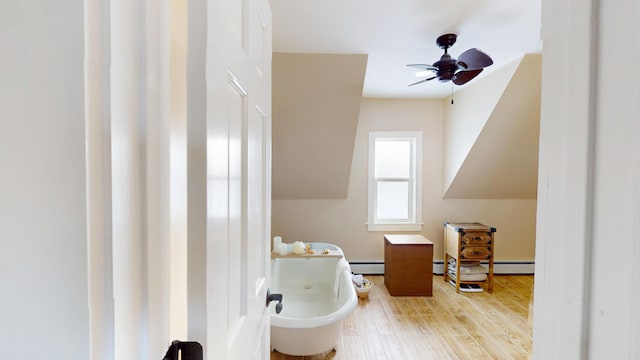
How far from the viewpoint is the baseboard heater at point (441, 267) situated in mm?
4094

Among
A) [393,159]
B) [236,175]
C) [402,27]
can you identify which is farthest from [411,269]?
[236,175]

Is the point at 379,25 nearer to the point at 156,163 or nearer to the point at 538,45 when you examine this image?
the point at 538,45

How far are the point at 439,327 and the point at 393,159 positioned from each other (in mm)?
2232

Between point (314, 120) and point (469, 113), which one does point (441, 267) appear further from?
point (314, 120)

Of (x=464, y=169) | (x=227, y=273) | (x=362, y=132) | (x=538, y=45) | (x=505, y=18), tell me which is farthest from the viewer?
(x=362, y=132)

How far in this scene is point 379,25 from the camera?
6.27 ft

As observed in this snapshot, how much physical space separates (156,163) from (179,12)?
1.26 feet

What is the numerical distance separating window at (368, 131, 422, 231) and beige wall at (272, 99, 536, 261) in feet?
0.34

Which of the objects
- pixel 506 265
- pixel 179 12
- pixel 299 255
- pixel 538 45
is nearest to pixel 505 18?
pixel 538 45

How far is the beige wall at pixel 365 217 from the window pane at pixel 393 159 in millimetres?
232

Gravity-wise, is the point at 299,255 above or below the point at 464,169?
below

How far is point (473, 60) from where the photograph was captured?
188 cm

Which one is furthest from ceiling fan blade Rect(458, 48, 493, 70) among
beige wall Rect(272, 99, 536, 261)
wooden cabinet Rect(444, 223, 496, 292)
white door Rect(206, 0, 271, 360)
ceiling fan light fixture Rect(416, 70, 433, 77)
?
wooden cabinet Rect(444, 223, 496, 292)

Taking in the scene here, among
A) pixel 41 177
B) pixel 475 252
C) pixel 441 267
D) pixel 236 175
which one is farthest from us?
pixel 441 267
